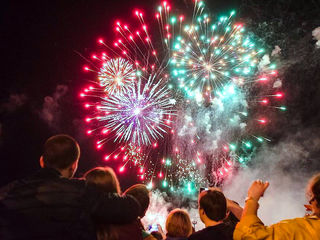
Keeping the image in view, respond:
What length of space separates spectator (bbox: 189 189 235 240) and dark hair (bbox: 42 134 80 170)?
64.5 inches

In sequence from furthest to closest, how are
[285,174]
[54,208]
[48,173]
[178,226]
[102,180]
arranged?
[285,174]
[178,226]
[102,180]
[48,173]
[54,208]

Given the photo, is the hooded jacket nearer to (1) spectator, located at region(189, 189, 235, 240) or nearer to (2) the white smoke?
(1) spectator, located at region(189, 189, 235, 240)

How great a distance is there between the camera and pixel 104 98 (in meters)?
13.1

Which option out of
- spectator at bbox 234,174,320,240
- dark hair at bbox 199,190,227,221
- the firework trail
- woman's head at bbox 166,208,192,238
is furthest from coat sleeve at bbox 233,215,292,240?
the firework trail

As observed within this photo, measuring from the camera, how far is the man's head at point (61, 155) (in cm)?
287

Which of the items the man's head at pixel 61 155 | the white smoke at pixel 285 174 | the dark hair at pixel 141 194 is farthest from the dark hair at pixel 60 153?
the white smoke at pixel 285 174

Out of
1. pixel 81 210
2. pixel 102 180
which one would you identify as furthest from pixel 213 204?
pixel 81 210

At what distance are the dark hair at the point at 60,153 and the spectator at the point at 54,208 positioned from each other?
10cm

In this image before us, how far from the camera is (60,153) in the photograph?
9.56ft

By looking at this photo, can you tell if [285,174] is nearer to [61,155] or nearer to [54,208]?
[61,155]

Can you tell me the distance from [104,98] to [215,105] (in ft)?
28.8

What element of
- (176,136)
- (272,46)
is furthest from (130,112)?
(272,46)

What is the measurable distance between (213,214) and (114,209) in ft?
4.14

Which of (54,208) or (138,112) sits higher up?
(138,112)
